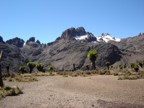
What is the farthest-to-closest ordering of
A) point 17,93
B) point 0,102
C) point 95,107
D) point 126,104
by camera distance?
point 17,93 → point 0,102 → point 126,104 → point 95,107

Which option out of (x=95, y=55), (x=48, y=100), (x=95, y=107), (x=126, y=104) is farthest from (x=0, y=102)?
(x=95, y=55)

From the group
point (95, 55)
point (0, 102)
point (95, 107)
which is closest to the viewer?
point (95, 107)

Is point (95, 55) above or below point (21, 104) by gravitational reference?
above

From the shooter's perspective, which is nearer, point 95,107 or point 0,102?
point 95,107

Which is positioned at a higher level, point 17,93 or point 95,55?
point 95,55

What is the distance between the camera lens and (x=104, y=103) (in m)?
19.3

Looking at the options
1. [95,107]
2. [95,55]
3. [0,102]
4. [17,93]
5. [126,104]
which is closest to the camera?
[95,107]

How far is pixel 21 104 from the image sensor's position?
19.5 meters

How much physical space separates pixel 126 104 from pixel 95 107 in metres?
2.54

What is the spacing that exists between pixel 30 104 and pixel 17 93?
686cm

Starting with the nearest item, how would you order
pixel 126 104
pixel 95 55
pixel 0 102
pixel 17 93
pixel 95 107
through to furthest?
pixel 95 107 < pixel 126 104 < pixel 0 102 < pixel 17 93 < pixel 95 55

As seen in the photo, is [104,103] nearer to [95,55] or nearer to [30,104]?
[30,104]

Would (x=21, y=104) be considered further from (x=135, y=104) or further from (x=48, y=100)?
(x=135, y=104)

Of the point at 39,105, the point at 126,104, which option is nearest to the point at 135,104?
the point at 126,104
